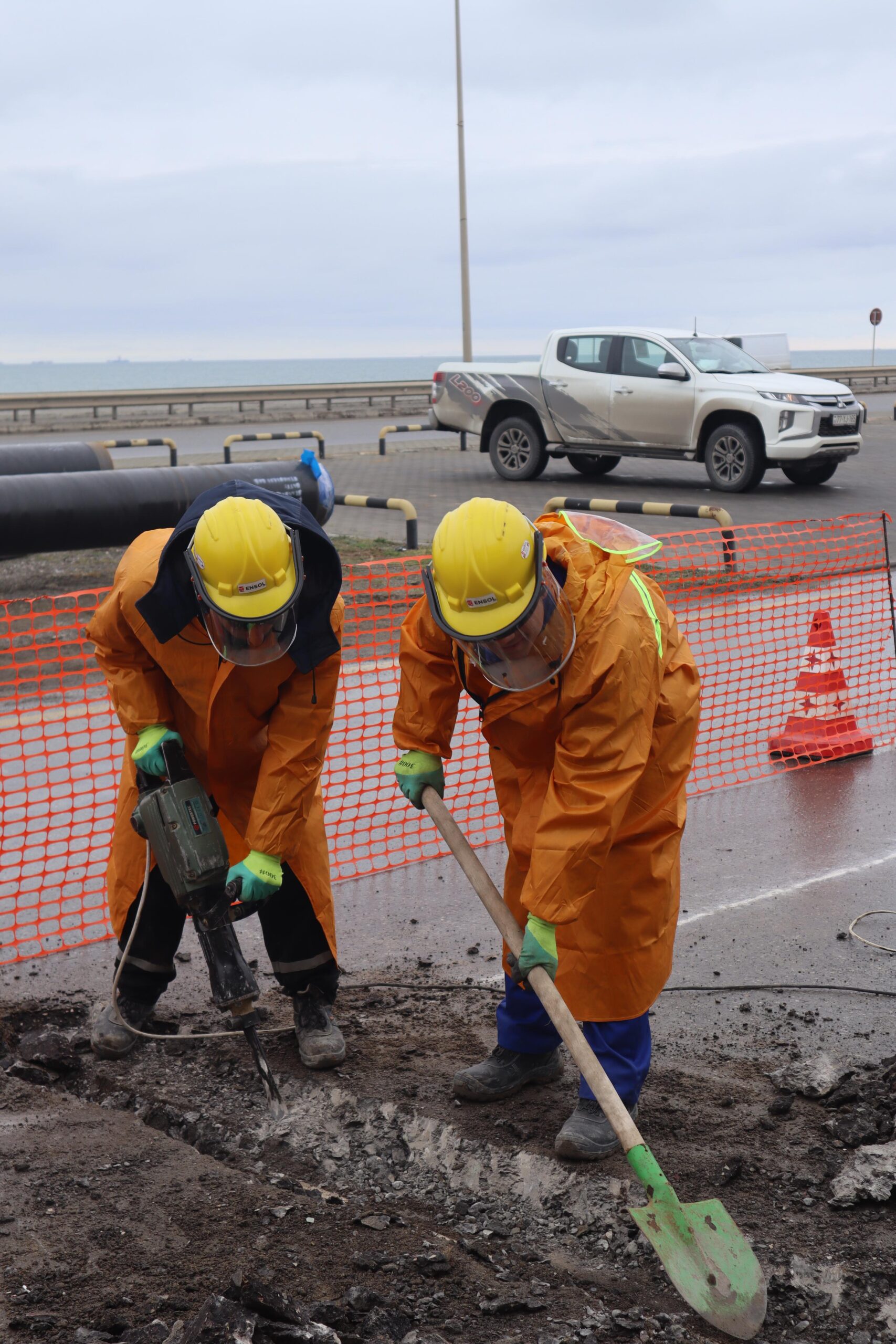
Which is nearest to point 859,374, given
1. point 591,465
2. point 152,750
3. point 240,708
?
point 591,465

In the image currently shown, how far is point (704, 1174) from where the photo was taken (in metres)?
3.34

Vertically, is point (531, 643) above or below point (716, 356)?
below

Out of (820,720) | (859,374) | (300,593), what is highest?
(859,374)

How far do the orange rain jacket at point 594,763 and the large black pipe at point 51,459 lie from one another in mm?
7352

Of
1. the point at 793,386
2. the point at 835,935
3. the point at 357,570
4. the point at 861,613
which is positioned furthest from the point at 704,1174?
the point at 793,386

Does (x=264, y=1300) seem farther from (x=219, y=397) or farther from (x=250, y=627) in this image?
(x=219, y=397)

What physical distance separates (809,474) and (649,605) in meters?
13.4

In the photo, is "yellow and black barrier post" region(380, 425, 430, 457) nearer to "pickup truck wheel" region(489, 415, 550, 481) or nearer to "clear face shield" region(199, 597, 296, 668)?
"pickup truck wheel" region(489, 415, 550, 481)

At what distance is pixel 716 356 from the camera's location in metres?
15.2

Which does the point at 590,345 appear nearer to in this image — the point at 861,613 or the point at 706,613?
the point at 706,613

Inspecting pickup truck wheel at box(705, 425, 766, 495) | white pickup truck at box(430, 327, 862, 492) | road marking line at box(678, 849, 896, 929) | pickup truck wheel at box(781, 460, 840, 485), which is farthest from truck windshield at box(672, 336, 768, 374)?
road marking line at box(678, 849, 896, 929)

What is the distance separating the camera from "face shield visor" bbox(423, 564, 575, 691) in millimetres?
2975

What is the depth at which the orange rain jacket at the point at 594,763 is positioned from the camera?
9.93ft

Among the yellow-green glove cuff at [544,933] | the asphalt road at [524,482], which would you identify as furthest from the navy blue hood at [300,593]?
the asphalt road at [524,482]
